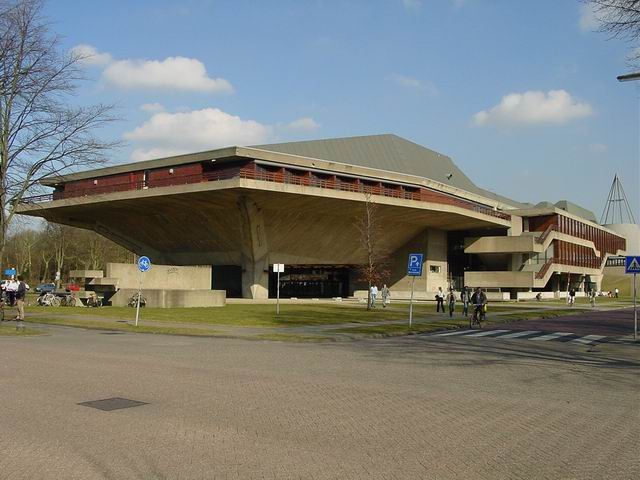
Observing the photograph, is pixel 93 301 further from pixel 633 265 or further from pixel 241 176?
pixel 633 265

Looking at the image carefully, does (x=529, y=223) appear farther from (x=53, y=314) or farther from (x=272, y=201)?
(x=53, y=314)

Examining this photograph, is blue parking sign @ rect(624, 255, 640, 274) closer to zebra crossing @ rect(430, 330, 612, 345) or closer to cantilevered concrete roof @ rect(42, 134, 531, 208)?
zebra crossing @ rect(430, 330, 612, 345)

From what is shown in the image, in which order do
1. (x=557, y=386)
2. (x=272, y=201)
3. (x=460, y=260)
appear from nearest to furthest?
(x=557, y=386), (x=272, y=201), (x=460, y=260)

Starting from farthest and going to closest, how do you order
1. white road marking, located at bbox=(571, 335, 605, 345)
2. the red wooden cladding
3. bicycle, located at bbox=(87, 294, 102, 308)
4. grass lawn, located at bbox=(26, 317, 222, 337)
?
the red wooden cladding → bicycle, located at bbox=(87, 294, 102, 308) → grass lawn, located at bbox=(26, 317, 222, 337) → white road marking, located at bbox=(571, 335, 605, 345)

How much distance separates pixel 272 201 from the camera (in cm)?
4972

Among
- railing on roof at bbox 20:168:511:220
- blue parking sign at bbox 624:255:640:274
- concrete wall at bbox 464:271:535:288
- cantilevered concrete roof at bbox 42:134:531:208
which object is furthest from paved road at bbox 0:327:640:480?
concrete wall at bbox 464:271:535:288

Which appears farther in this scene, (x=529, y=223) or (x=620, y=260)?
(x=620, y=260)

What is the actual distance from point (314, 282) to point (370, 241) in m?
29.0

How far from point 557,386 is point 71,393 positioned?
27.4 ft

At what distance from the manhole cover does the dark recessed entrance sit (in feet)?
192

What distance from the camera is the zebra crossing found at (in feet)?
68.0

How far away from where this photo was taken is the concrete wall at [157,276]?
39781mm

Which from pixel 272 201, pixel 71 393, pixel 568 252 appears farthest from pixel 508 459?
pixel 568 252

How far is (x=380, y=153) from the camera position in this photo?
2761 inches
